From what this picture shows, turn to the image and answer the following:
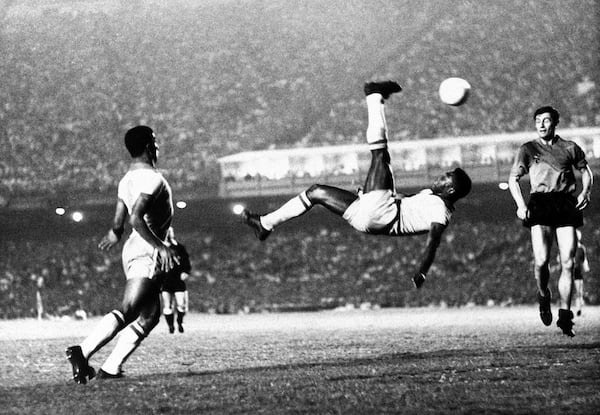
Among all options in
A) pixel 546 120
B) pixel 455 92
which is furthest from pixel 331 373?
pixel 546 120

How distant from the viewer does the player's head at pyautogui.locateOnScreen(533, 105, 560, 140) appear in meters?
7.20

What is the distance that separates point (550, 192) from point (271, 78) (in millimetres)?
20650

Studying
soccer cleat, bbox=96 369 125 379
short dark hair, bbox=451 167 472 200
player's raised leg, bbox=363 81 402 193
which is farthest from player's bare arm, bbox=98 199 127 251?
short dark hair, bbox=451 167 472 200

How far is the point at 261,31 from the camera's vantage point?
2645 cm

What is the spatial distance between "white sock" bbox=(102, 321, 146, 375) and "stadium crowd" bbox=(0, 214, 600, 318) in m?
11.7

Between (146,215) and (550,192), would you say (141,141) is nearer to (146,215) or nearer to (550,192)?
(146,215)

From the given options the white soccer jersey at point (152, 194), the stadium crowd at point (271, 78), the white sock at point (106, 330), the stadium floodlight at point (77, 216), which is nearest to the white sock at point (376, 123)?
the white soccer jersey at point (152, 194)

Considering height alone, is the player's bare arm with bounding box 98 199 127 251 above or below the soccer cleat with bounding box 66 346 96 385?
above

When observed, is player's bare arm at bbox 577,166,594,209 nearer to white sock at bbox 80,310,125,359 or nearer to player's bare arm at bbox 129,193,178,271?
player's bare arm at bbox 129,193,178,271

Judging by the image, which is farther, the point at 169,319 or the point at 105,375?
the point at 169,319

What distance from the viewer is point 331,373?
6113 mm

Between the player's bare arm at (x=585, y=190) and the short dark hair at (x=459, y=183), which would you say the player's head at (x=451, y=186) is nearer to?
the short dark hair at (x=459, y=183)

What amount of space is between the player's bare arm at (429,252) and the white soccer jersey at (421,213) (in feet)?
0.23

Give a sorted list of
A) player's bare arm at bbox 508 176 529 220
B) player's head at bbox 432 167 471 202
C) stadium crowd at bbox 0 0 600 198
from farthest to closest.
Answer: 1. stadium crowd at bbox 0 0 600 198
2. player's bare arm at bbox 508 176 529 220
3. player's head at bbox 432 167 471 202
